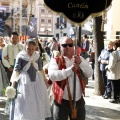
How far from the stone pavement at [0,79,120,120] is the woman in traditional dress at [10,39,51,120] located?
1015mm

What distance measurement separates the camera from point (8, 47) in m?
8.36

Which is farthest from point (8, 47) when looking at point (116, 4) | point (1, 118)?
point (116, 4)

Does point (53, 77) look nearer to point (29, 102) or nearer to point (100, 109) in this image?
point (29, 102)

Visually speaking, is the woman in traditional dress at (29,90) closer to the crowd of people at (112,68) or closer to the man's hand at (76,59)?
the man's hand at (76,59)

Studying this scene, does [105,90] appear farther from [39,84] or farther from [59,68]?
[59,68]

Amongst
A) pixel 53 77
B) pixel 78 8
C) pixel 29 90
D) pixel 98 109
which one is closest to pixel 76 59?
pixel 53 77

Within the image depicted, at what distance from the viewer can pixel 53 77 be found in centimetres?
448

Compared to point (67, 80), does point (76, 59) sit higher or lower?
higher

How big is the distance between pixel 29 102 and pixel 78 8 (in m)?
2.19

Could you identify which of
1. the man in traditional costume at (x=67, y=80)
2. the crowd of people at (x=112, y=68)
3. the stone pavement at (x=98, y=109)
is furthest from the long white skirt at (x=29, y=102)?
the crowd of people at (x=112, y=68)

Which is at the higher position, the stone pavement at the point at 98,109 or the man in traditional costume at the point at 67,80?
the man in traditional costume at the point at 67,80

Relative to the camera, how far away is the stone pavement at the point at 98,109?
7361mm

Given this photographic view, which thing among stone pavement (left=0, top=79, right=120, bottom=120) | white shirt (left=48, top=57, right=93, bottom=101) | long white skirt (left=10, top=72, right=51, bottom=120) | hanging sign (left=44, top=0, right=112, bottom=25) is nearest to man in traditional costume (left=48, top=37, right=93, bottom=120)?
white shirt (left=48, top=57, right=93, bottom=101)

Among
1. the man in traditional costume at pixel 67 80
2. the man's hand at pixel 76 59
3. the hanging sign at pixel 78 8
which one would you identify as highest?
the hanging sign at pixel 78 8
